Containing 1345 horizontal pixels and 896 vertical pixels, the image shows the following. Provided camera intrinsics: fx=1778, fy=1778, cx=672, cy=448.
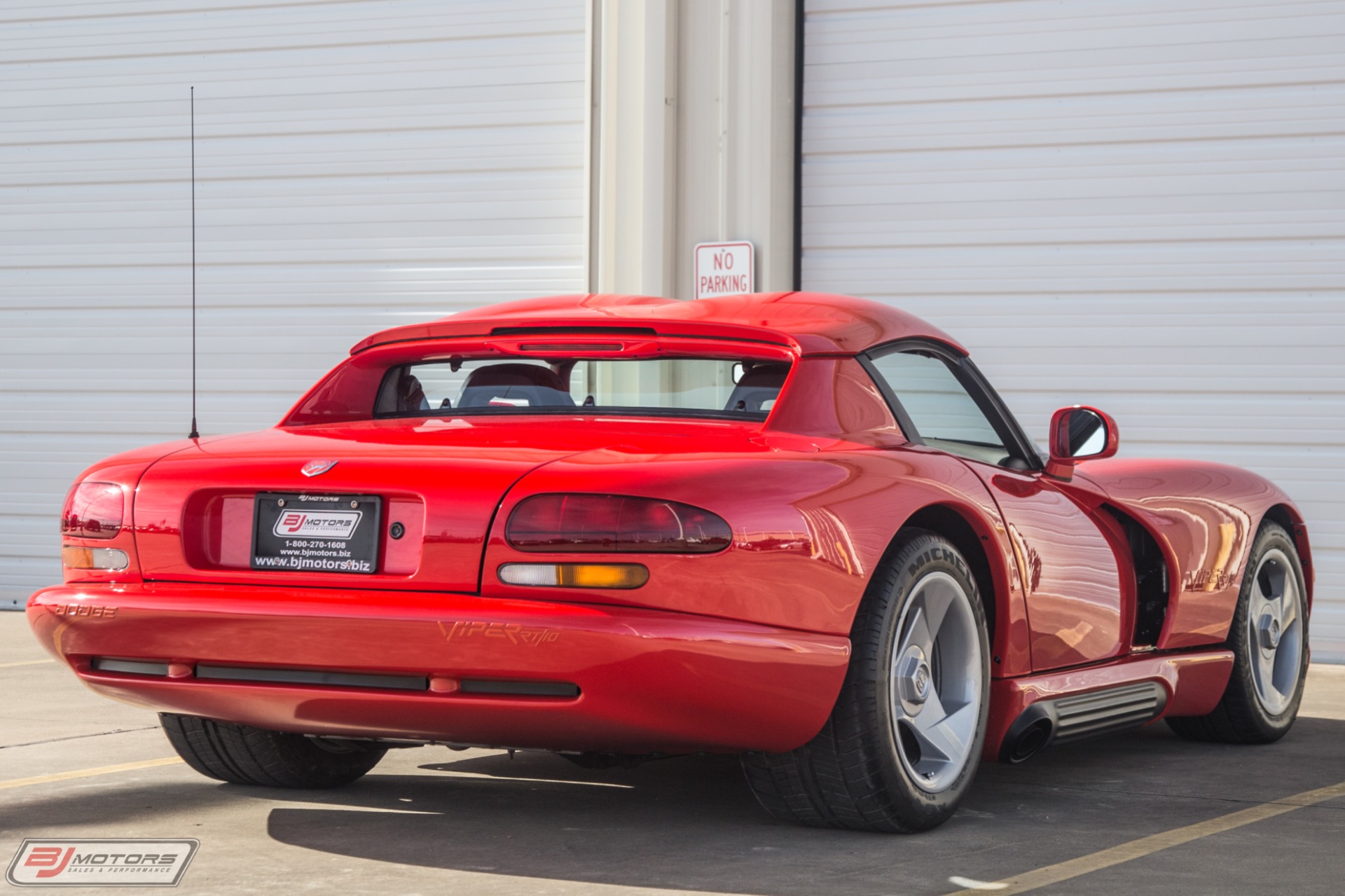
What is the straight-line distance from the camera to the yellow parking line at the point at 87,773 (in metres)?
4.66

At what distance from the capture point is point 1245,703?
554 cm

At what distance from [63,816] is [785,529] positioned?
1.87 metres

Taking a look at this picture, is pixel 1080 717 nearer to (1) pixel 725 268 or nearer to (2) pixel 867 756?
(2) pixel 867 756

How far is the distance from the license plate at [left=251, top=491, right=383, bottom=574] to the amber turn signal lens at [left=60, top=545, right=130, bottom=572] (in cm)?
34

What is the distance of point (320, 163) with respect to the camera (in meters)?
11.1

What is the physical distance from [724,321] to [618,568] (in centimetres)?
100

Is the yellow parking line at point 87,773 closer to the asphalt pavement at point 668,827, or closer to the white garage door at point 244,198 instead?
the asphalt pavement at point 668,827

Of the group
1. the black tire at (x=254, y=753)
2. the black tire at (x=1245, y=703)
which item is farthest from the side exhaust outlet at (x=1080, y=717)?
the black tire at (x=254, y=753)

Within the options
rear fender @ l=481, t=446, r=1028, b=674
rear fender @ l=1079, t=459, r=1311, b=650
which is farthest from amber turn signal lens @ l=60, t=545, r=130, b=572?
rear fender @ l=1079, t=459, r=1311, b=650

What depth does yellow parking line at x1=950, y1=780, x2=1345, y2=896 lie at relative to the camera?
338cm

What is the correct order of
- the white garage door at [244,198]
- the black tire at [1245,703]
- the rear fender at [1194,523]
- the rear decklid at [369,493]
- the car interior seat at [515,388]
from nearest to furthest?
the rear decklid at [369,493] < the car interior seat at [515,388] < the rear fender at [1194,523] < the black tire at [1245,703] < the white garage door at [244,198]

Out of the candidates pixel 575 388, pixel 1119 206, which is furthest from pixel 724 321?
pixel 1119 206

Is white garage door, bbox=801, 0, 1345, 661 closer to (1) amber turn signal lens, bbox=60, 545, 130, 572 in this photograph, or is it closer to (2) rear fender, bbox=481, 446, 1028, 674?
(2) rear fender, bbox=481, 446, 1028, 674

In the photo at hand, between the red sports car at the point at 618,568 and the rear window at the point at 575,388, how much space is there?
0.04ft
